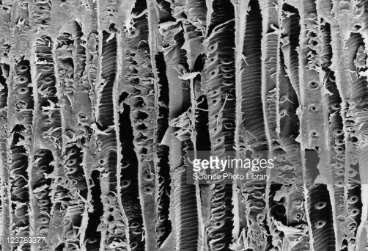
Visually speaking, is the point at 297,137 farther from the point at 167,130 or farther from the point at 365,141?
the point at 167,130

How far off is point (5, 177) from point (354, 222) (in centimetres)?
58

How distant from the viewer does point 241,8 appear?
675 millimetres

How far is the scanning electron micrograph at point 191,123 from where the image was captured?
26.4 inches

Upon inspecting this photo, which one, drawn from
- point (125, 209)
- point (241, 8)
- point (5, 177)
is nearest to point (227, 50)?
point (241, 8)

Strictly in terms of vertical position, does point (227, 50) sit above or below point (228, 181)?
above

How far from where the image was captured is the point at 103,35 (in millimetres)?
683

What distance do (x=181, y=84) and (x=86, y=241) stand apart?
0.99 ft

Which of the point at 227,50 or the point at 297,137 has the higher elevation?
the point at 227,50

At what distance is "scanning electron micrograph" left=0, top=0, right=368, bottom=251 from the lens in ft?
2.20

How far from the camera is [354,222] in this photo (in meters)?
0.68

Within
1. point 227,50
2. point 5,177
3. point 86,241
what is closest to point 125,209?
point 86,241

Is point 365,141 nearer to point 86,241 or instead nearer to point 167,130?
point 167,130

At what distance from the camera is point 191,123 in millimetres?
673

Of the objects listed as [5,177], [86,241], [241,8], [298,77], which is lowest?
[86,241]
